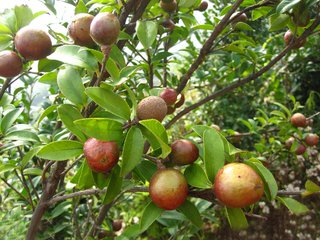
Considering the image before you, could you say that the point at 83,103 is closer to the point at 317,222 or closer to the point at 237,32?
the point at 237,32

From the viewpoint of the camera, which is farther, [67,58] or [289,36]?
[289,36]

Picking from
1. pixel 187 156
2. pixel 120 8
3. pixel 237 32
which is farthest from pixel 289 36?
pixel 187 156

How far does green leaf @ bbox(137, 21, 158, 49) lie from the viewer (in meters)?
0.85

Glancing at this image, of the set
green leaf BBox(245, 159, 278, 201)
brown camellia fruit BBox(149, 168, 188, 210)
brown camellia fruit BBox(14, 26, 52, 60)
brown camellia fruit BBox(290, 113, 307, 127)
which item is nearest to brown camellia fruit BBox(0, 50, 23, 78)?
brown camellia fruit BBox(14, 26, 52, 60)

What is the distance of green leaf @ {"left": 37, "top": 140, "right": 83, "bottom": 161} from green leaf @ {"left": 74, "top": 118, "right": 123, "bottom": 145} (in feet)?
0.27

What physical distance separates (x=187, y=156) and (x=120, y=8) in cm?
47

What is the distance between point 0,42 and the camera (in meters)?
0.77

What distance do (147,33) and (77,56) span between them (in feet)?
0.80

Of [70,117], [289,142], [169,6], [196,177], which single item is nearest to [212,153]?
[196,177]

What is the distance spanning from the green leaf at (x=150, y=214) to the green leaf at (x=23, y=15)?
1.61 feet

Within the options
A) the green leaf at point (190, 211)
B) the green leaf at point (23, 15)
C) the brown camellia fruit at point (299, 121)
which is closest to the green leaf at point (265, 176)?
the green leaf at point (190, 211)

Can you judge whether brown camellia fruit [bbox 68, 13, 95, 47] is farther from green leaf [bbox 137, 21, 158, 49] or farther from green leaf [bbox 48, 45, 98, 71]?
green leaf [bbox 137, 21, 158, 49]

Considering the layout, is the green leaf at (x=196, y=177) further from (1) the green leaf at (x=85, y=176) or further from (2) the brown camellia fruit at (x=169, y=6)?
(2) the brown camellia fruit at (x=169, y=6)

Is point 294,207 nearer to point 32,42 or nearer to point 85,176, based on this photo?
point 85,176
